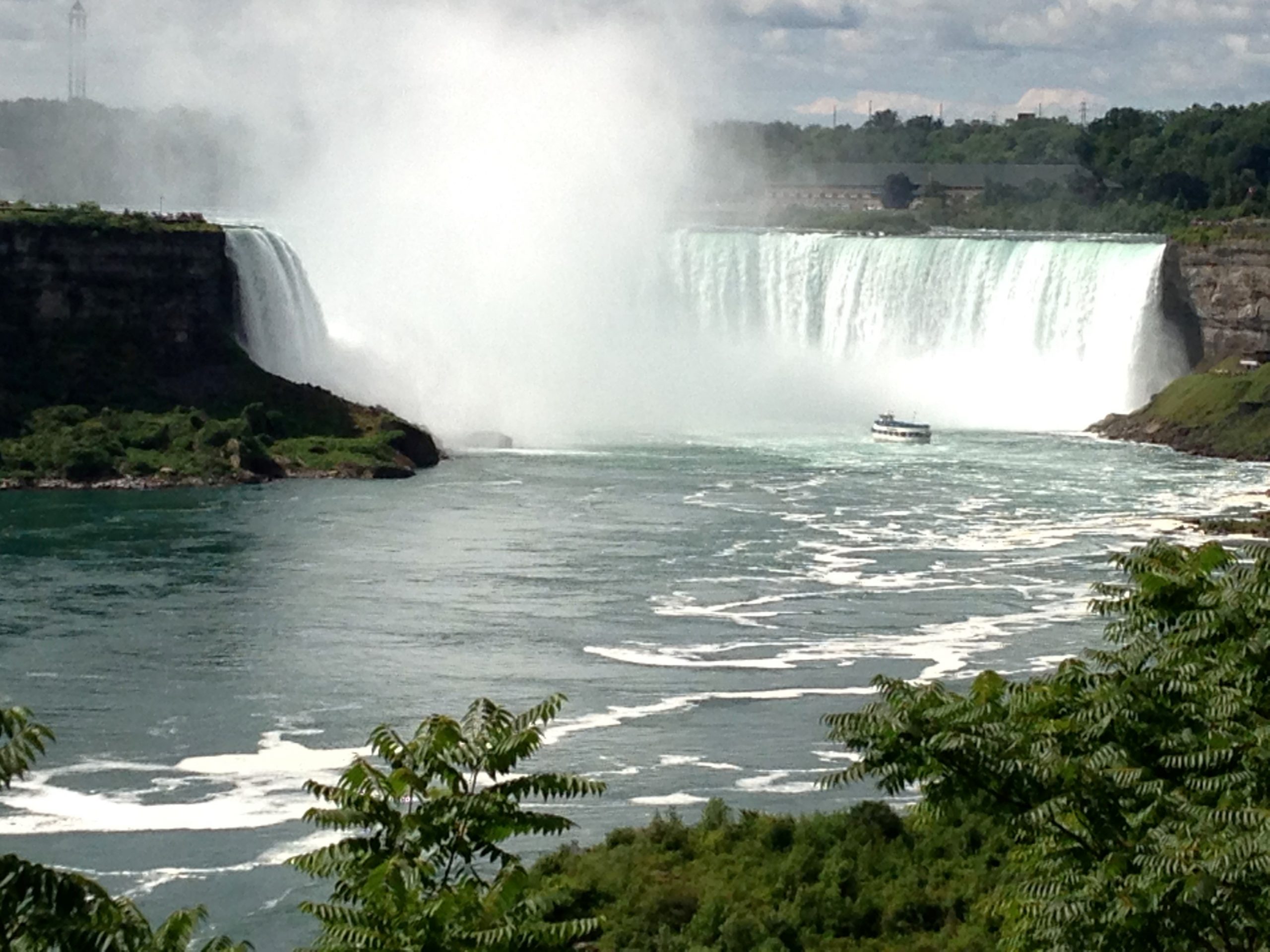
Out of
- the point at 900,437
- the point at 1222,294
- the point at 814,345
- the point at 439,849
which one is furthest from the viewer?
the point at 814,345

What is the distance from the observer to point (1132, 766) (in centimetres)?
1321

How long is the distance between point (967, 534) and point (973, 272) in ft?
103

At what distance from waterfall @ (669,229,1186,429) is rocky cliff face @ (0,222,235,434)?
22.5 meters

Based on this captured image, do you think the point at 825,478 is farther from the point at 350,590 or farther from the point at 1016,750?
the point at 1016,750

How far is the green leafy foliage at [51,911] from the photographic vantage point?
845 cm

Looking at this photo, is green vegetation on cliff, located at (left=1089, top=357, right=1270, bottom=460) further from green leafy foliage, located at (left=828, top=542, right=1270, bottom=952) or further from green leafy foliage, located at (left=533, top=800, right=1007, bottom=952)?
green leafy foliage, located at (left=828, top=542, right=1270, bottom=952)

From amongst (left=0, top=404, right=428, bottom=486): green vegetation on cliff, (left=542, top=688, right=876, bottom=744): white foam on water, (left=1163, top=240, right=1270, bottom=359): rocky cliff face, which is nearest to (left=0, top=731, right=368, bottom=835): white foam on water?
(left=542, top=688, right=876, bottom=744): white foam on water

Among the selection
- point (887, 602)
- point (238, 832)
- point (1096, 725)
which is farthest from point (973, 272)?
point (1096, 725)

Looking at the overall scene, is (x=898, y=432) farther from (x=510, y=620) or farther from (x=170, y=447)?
(x=510, y=620)

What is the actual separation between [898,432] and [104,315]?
2092 centimetres

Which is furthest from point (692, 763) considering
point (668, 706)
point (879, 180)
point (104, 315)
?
point (879, 180)

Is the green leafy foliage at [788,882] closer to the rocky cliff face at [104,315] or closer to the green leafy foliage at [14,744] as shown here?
the green leafy foliage at [14,744]

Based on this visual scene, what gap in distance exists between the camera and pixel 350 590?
122ft

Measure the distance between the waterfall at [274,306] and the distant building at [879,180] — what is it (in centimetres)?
5465
